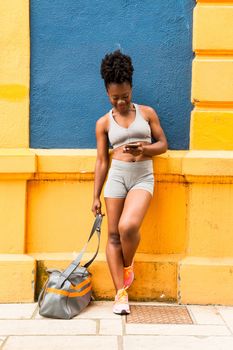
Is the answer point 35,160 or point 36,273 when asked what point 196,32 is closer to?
point 35,160

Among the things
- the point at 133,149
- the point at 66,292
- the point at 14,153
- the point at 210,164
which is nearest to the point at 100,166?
the point at 133,149

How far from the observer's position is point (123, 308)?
4320 millimetres

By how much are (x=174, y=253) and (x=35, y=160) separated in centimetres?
149

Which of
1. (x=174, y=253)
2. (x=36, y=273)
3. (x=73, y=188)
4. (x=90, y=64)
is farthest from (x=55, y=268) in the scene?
(x=90, y=64)

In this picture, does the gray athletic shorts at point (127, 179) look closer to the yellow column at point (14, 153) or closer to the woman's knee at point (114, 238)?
the woman's knee at point (114, 238)

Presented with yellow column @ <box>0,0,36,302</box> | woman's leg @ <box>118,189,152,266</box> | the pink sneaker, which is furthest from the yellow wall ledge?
the pink sneaker

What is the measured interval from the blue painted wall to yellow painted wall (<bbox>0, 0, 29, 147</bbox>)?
7 cm

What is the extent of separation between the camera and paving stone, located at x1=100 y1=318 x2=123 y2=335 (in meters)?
3.94

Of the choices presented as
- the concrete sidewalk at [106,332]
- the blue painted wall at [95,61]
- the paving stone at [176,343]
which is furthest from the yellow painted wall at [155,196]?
the paving stone at [176,343]

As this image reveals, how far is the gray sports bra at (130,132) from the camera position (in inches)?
175

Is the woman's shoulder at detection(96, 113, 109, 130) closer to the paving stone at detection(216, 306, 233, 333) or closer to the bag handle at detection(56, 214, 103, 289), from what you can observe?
the bag handle at detection(56, 214, 103, 289)

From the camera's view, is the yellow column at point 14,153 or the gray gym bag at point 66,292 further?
the yellow column at point 14,153

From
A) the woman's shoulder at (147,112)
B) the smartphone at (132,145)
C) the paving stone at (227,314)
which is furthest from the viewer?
the woman's shoulder at (147,112)

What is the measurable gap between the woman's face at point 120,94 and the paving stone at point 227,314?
190 cm
